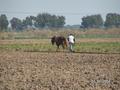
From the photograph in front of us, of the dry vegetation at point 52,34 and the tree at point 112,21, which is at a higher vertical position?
the tree at point 112,21

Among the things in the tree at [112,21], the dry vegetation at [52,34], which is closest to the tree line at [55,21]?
the tree at [112,21]

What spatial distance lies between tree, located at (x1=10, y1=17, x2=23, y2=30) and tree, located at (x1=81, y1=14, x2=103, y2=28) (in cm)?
2438

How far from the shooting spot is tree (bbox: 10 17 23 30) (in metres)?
139

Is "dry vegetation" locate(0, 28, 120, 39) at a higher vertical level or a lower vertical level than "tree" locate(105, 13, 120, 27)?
lower

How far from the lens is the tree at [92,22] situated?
12907cm

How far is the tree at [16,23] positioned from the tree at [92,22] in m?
24.4

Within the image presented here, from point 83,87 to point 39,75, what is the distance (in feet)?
10.7

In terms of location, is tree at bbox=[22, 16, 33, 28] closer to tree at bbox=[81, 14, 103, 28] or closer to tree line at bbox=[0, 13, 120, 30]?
tree line at bbox=[0, 13, 120, 30]

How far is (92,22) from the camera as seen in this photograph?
133 metres

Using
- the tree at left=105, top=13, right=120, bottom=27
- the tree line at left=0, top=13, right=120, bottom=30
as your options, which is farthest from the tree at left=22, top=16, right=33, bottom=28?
the tree at left=105, top=13, right=120, bottom=27

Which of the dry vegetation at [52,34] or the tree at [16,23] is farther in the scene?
the tree at [16,23]

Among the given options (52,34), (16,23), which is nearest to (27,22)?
(16,23)

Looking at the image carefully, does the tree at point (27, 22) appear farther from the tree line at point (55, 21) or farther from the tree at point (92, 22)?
the tree at point (92, 22)

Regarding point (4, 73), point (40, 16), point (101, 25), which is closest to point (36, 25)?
point (40, 16)
